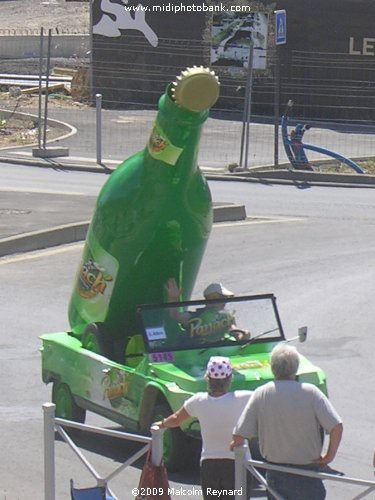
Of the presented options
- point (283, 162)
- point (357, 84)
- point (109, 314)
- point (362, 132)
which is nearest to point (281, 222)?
point (283, 162)

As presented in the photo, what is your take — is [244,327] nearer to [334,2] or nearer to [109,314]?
[109,314]

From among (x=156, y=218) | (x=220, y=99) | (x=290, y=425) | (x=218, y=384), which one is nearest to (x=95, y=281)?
(x=156, y=218)

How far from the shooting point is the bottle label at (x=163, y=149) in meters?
9.44

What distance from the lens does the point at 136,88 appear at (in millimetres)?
35750

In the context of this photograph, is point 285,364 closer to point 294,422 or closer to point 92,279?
point 294,422

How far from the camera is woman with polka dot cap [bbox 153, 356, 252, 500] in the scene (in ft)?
22.0

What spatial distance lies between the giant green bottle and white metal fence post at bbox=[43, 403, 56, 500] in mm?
3051

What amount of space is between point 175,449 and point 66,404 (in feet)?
5.66

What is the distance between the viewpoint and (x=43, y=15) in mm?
64250

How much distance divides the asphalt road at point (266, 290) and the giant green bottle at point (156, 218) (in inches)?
47.0

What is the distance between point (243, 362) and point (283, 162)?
1692cm

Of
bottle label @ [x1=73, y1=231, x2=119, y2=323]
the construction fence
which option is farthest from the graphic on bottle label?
the construction fence

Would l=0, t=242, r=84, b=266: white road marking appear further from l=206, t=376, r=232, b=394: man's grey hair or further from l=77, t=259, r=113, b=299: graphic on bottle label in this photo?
l=206, t=376, r=232, b=394: man's grey hair

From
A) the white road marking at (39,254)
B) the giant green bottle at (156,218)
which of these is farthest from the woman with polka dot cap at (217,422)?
the white road marking at (39,254)
